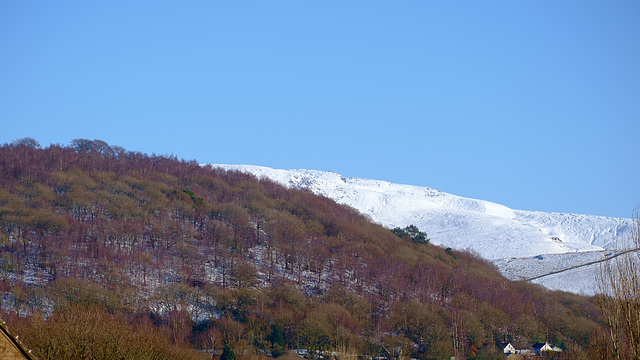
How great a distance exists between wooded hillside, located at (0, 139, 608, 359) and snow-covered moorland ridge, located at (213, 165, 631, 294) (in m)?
22.7

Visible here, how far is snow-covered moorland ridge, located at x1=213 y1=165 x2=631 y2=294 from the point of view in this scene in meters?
119

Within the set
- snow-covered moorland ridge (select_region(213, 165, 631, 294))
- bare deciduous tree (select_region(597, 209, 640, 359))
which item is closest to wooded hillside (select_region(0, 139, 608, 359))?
bare deciduous tree (select_region(597, 209, 640, 359))

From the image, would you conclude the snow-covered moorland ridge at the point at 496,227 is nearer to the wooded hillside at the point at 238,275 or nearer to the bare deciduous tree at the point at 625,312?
the wooded hillside at the point at 238,275

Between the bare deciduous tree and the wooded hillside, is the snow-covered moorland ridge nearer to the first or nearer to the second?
the wooded hillside

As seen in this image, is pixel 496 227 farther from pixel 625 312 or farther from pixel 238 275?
pixel 625 312

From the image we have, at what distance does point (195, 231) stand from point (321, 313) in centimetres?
2658

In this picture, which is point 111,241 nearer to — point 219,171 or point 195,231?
point 195,231

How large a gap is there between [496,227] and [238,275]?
10136 centimetres

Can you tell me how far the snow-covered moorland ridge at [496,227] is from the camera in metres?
119

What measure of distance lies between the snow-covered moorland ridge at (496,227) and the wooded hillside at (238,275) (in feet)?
74.6

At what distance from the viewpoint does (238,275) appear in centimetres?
6869

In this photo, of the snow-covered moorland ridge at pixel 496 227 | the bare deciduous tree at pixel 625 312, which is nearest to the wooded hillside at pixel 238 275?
the bare deciduous tree at pixel 625 312

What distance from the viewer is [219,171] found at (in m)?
116

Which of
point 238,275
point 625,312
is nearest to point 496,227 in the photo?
point 238,275
